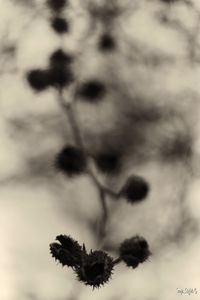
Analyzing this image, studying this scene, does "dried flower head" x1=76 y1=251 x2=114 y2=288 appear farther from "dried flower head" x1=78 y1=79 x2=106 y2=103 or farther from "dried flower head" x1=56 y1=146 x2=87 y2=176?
"dried flower head" x1=78 y1=79 x2=106 y2=103

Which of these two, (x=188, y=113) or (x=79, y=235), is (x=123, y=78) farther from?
(x=79, y=235)

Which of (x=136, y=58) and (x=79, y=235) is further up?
(x=136, y=58)

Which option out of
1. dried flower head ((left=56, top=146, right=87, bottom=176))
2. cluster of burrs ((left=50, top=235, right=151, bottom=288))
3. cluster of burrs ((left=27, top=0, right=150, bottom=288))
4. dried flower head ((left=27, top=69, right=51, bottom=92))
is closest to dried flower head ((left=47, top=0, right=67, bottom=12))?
cluster of burrs ((left=27, top=0, right=150, bottom=288))

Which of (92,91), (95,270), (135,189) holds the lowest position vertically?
(95,270)

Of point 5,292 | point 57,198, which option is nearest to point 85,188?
point 57,198

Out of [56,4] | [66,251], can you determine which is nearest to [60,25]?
[56,4]

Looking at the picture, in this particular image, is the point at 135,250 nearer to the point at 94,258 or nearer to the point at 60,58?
the point at 94,258
